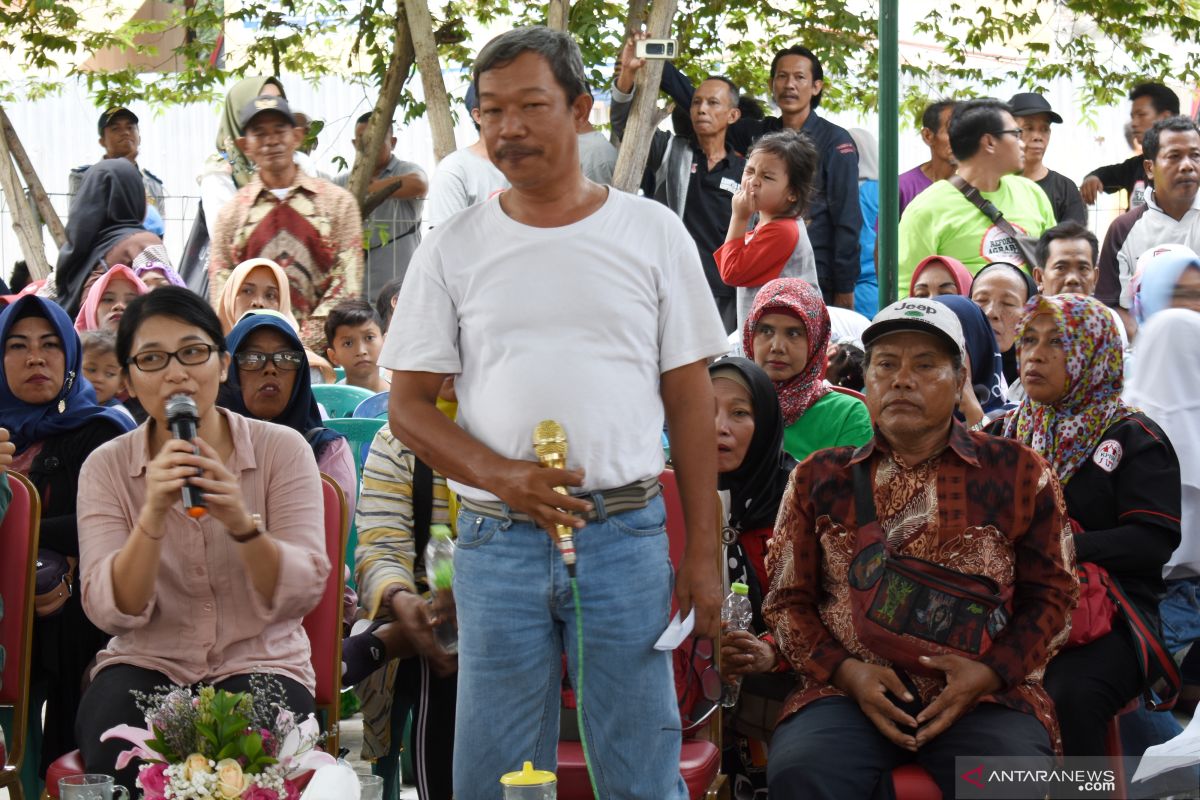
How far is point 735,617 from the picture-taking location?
3.83 metres

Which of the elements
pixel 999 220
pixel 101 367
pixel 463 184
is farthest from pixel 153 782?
pixel 999 220

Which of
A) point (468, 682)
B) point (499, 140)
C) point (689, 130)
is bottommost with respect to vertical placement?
point (468, 682)

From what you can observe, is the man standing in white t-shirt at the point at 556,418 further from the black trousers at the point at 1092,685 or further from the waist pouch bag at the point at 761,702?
the black trousers at the point at 1092,685

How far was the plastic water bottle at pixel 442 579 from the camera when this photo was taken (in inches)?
144

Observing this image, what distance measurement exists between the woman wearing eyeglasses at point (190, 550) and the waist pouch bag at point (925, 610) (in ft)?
4.36

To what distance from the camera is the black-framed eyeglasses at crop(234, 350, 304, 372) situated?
4.48 m

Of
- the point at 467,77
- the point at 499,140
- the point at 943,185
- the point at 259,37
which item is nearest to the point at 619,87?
the point at 943,185

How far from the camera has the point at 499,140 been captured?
282cm

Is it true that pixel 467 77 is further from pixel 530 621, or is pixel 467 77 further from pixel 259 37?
pixel 530 621

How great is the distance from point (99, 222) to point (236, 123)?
90 cm

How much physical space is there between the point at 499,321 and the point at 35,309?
2304 mm

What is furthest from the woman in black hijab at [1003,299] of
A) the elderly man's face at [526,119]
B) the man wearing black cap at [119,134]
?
the man wearing black cap at [119,134]

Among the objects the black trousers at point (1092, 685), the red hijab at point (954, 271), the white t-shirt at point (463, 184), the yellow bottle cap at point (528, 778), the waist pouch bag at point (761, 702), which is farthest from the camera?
the white t-shirt at point (463, 184)

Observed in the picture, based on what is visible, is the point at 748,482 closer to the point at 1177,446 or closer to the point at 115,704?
the point at 1177,446
